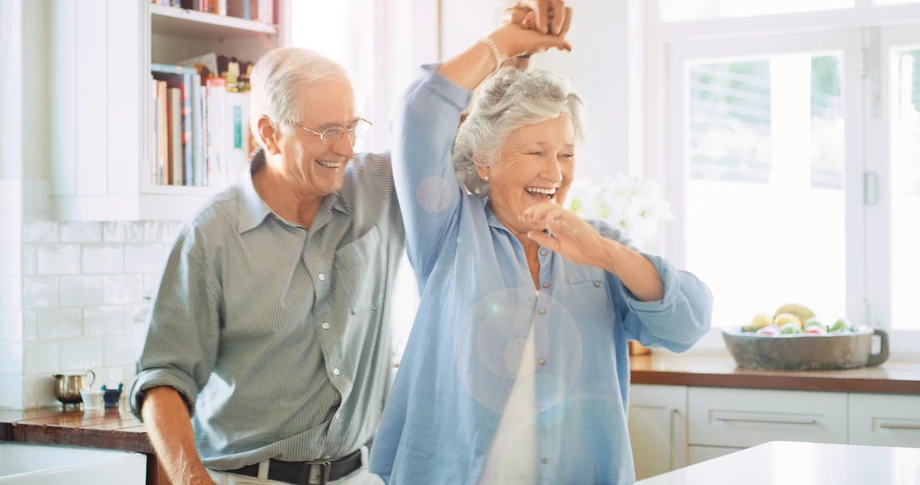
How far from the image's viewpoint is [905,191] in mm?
3809

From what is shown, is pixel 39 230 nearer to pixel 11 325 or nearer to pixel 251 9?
pixel 11 325

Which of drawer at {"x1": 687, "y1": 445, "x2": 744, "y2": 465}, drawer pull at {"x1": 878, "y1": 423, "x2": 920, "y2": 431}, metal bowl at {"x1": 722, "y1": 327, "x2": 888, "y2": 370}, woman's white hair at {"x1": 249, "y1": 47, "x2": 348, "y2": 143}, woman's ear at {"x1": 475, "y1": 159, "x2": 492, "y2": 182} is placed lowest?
drawer at {"x1": 687, "y1": 445, "x2": 744, "y2": 465}

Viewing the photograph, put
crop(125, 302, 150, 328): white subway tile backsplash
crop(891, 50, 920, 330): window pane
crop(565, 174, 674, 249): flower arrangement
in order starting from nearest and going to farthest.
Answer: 1. crop(125, 302, 150, 328): white subway tile backsplash
2. crop(565, 174, 674, 249): flower arrangement
3. crop(891, 50, 920, 330): window pane

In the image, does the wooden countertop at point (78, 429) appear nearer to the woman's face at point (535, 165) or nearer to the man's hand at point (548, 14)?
the woman's face at point (535, 165)

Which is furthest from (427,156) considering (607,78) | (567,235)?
A: (607,78)

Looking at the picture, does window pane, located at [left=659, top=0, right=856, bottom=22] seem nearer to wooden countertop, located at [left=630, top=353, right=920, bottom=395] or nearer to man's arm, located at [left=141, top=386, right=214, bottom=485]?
wooden countertop, located at [left=630, top=353, right=920, bottom=395]

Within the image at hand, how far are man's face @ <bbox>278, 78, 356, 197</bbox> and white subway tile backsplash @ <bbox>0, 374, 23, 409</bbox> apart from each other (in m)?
1.37

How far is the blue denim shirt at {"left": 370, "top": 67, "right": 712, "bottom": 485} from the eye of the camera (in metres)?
1.66

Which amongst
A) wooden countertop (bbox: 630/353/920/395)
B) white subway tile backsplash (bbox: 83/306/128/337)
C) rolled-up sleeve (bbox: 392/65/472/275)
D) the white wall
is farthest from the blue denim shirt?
the white wall

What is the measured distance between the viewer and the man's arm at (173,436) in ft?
5.36

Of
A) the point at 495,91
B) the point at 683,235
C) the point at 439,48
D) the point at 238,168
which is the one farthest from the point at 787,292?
the point at 495,91

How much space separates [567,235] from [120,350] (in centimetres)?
184

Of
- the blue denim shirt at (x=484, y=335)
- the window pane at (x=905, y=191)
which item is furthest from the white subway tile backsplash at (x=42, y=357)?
the window pane at (x=905, y=191)

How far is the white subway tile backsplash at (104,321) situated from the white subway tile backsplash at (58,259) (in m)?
0.14
